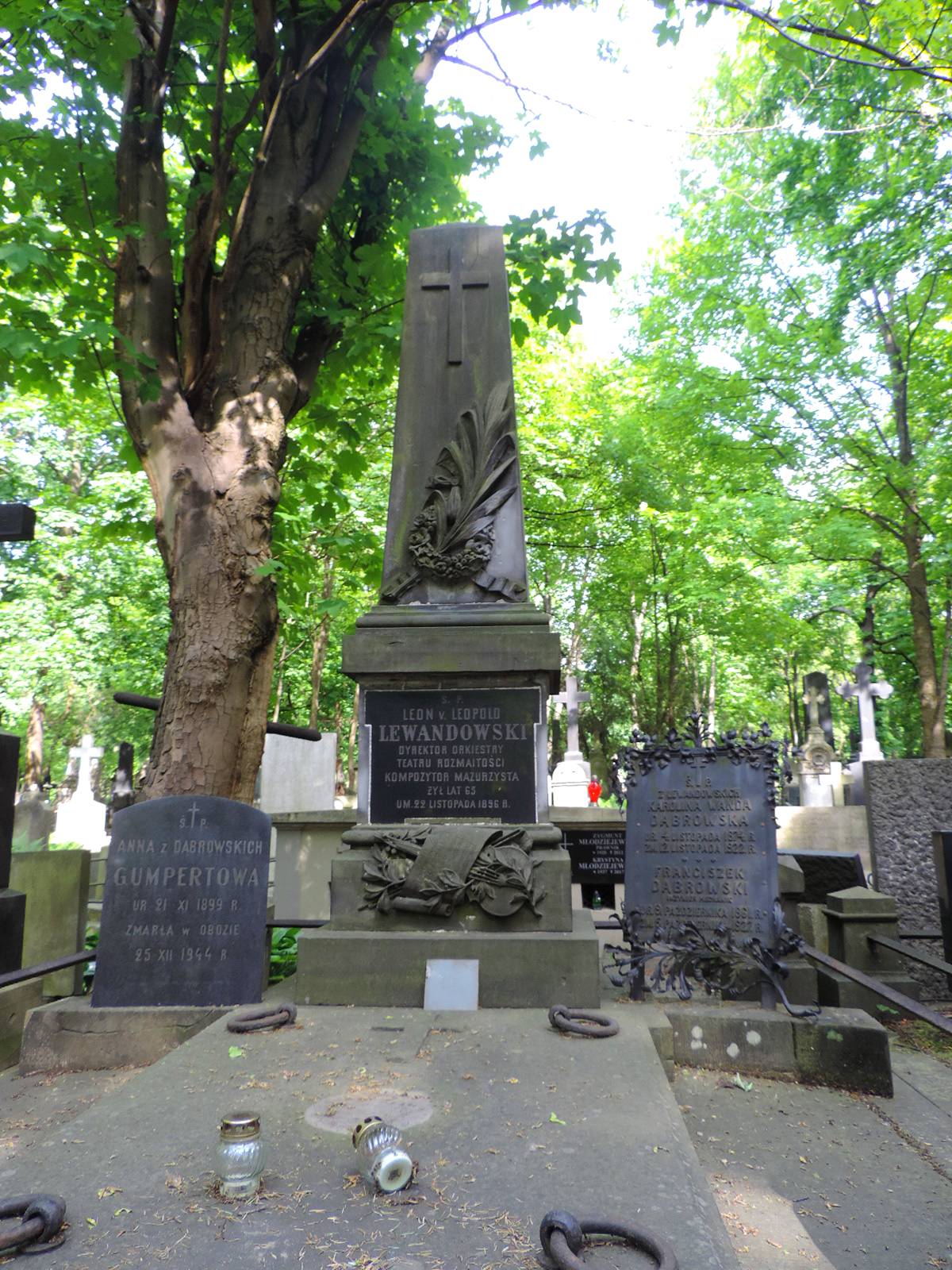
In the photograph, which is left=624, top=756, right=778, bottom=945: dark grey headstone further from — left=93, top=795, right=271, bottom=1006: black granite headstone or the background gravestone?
the background gravestone

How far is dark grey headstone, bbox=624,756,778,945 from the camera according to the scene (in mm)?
4832

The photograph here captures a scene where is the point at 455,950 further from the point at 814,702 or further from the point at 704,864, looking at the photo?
the point at 814,702

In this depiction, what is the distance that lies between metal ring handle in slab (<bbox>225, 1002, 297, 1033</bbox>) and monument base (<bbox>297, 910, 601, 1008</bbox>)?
36cm

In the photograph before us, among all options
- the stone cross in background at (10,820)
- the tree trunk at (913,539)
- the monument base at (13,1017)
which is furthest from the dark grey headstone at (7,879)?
the tree trunk at (913,539)

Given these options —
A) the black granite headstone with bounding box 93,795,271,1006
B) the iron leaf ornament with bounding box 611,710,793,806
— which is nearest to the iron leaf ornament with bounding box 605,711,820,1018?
the iron leaf ornament with bounding box 611,710,793,806

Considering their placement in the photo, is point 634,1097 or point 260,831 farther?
point 260,831

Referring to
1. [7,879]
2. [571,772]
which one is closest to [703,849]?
[7,879]

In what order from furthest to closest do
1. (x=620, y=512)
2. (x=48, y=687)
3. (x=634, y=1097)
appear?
(x=48, y=687)
(x=620, y=512)
(x=634, y=1097)

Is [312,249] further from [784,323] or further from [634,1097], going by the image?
[784,323]

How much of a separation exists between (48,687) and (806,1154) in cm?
2686

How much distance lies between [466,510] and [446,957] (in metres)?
2.89

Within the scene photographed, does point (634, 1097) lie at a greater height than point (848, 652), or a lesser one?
lesser

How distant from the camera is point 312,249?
23.2 feet

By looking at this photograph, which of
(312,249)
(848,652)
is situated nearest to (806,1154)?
(312,249)
